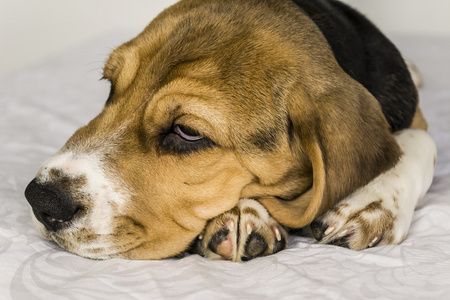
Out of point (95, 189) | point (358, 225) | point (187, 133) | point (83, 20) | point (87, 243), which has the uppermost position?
point (83, 20)

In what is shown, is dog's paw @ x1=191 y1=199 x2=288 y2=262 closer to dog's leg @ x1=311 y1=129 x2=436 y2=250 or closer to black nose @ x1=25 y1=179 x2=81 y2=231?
dog's leg @ x1=311 y1=129 x2=436 y2=250

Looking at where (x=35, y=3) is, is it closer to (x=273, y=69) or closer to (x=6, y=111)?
(x=6, y=111)

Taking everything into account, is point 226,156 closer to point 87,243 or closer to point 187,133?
point 187,133

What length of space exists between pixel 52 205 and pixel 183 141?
0.77 m

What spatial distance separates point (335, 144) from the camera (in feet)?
10.7

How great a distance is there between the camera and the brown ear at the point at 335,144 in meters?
3.24

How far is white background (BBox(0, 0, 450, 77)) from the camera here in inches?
332

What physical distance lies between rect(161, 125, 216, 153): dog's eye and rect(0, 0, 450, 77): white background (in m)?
5.17

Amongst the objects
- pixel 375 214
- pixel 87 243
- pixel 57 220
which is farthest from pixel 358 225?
pixel 57 220

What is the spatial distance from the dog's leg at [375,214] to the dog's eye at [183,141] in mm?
805

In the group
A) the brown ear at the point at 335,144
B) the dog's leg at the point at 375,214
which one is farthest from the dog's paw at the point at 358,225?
the brown ear at the point at 335,144

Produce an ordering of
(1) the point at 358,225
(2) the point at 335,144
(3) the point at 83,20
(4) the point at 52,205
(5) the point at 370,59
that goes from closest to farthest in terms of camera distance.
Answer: (4) the point at 52,205, (2) the point at 335,144, (1) the point at 358,225, (5) the point at 370,59, (3) the point at 83,20

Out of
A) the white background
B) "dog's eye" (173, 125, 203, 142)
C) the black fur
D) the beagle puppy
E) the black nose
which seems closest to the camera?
the black nose

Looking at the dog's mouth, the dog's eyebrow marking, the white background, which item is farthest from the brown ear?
the white background
